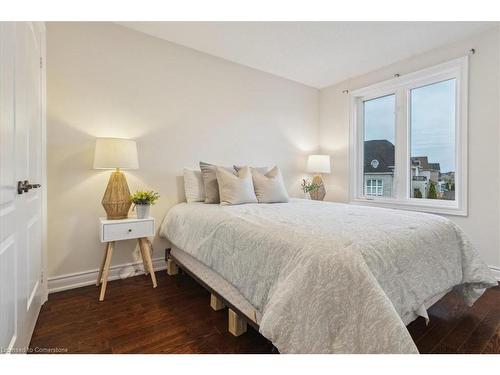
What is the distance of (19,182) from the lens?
1.23 m

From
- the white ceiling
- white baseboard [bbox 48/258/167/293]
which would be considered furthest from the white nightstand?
the white ceiling

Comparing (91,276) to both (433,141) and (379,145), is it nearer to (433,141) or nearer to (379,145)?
(379,145)

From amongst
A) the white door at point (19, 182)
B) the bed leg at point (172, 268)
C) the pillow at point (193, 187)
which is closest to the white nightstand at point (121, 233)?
the bed leg at point (172, 268)

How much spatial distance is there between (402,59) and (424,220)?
7.95ft

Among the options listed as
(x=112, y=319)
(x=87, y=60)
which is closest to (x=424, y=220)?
(x=112, y=319)

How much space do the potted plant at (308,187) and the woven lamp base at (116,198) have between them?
2455mm

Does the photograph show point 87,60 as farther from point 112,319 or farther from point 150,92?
point 112,319

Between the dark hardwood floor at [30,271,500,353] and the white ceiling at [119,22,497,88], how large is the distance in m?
2.52

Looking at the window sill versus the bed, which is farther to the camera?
the window sill

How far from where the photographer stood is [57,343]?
1.52m

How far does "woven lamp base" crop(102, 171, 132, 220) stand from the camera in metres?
2.22

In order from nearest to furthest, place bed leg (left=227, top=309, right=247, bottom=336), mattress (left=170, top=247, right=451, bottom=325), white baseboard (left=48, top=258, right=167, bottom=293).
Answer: mattress (left=170, top=247, right=451, bottom=325)
bed leg (left=227, top=309, right=247, bottom=336)
white baseboard (left=48, top=258, right=167, bottom=293)

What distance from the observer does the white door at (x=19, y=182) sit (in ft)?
3.40

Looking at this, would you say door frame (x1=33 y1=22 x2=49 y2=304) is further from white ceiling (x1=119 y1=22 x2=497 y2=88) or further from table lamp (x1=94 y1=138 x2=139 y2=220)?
white ceiling (x1=119 y1=22 x2=497 y2=88)
